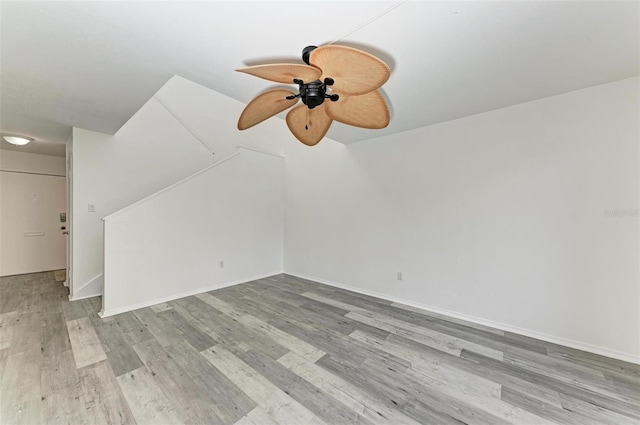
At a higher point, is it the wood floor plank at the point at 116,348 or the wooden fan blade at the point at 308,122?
the wooden fan blade at the point at 308,122

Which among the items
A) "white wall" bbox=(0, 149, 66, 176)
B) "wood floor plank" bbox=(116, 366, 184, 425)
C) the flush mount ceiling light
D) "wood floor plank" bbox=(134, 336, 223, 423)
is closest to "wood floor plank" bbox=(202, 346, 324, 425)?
"wood floor plank" bbox=(134, 336, 223, 423)

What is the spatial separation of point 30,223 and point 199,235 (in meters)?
4.12

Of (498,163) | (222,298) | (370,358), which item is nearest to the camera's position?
(370,358)

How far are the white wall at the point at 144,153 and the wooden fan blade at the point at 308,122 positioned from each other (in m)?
2.49

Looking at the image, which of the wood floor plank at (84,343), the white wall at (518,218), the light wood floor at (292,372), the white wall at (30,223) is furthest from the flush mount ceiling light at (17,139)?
the white wall at (518,218)

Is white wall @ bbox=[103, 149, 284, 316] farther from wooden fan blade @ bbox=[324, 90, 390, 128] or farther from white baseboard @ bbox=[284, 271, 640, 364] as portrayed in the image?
wooden fan blade @ bbox=[324, 90, 390, 128]

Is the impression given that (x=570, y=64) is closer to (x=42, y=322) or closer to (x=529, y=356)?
(x=529, y=356)

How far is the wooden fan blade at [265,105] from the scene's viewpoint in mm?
1766

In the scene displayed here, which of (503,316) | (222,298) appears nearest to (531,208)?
(503,316)

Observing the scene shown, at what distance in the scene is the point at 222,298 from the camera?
374cm

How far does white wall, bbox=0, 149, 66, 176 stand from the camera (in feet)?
15.9

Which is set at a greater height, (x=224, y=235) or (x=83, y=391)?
(x=224, y=235)

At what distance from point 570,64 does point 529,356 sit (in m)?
2.56

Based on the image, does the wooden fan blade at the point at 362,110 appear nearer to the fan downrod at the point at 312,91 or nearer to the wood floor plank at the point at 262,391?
the fan downrod at the point at 312,91
